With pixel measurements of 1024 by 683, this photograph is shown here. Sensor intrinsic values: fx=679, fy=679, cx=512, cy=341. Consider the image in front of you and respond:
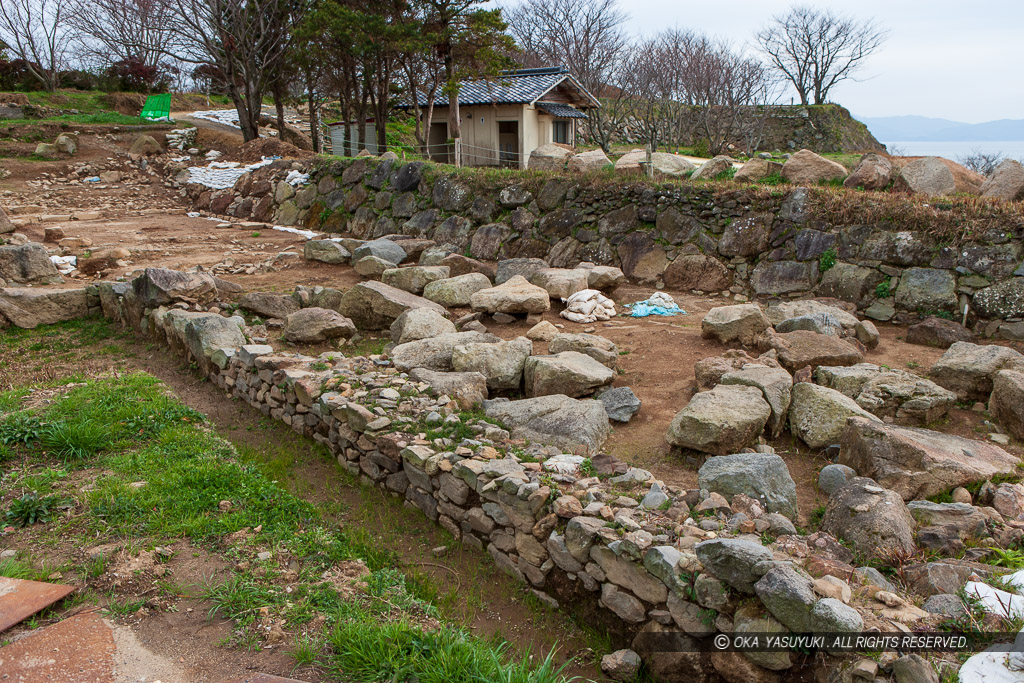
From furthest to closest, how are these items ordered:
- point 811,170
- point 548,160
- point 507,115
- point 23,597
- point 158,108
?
point 158,108, point 507,115, point 548,160, point 811,170, point 23,597

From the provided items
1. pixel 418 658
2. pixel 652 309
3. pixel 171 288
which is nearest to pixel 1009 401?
pixel 652 309

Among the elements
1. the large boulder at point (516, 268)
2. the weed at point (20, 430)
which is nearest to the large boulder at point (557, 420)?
the weed at point (20, 430)

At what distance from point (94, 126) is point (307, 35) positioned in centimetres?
792

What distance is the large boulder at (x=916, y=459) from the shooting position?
15.0ft

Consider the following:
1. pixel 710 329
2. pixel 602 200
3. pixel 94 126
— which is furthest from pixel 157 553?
pixel 94 126

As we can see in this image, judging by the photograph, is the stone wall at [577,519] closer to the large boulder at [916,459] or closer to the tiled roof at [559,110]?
the large boulder at [916,459]

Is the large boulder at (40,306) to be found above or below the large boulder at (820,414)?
above

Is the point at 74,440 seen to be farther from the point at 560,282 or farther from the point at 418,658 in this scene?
the point at 560,282

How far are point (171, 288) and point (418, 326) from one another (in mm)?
3417

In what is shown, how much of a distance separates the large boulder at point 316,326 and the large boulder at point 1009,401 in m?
6.79

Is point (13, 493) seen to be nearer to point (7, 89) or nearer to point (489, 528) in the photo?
point (489, 528)

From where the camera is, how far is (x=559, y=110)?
939 inches

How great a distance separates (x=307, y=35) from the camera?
742 inches

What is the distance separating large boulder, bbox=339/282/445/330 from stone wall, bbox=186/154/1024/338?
4.18 meters
